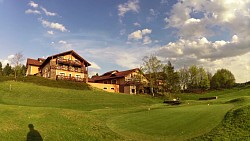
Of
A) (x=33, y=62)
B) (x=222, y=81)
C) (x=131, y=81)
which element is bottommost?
(x=131, y=81)

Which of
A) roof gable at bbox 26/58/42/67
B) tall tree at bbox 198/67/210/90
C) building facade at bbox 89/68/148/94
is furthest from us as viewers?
tall tree at bbox 198/67/210/90

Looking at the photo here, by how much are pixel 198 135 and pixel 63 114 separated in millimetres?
12883

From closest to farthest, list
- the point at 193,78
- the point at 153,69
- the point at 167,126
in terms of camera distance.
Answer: the point at 167,126
the point at 153,69
the point at 193,78

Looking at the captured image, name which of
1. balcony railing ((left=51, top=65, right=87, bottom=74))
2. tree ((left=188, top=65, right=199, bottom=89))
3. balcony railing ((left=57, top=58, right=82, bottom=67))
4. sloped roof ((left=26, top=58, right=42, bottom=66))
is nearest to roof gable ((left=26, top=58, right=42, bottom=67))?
sloped roof ((left=26, top=58, right=42, bottom=66))

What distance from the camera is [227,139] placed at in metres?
16.1

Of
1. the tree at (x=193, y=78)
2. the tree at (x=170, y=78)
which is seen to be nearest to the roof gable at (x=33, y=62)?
the tree at (x=170, y=78)

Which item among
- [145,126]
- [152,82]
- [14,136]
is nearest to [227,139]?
[145,126]

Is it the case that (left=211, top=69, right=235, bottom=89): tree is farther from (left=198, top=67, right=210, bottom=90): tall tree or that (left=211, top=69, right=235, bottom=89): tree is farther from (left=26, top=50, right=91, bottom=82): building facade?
(left=26, top=50, right=91, bottom=82): building facade

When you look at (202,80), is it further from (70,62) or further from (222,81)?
(70,62)

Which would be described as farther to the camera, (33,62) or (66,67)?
(33,62)

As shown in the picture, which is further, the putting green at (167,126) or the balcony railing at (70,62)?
the balcony railing at (70,62)

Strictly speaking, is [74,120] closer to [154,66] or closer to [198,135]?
[198,135]

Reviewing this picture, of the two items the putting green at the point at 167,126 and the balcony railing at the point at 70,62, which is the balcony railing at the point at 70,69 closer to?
the balcony railing at the point at 70,62

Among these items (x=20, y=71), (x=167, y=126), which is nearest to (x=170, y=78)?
(x=167, y=126)
